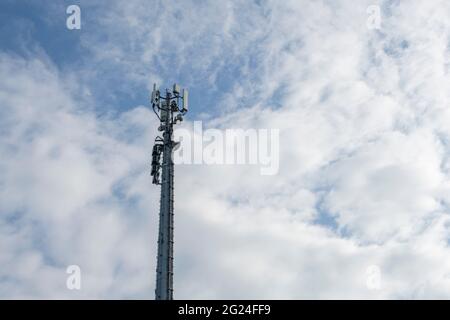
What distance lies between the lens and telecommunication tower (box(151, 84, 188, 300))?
122ft

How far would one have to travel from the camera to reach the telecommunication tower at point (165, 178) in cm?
3716

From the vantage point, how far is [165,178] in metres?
41.4
